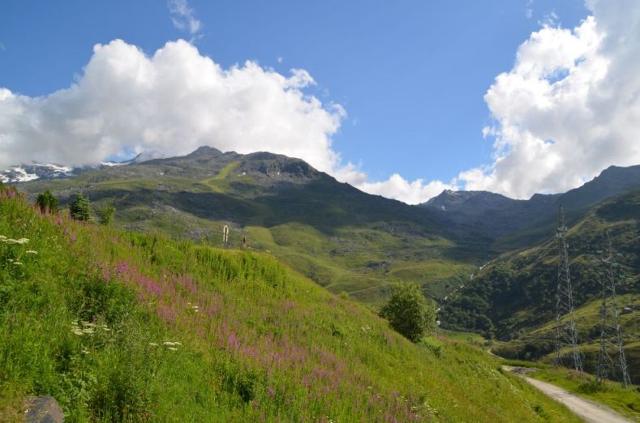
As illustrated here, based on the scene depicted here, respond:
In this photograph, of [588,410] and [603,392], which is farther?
[603,392]

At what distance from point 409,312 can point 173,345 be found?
1884cm

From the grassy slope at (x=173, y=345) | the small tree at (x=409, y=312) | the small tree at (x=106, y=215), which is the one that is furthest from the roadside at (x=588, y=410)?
the small tree at (x=106, y=215)

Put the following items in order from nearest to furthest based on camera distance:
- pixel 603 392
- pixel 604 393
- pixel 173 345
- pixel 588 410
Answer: pixel 173 345, pixel 588 410, pixel 604 393, pixel 603 392

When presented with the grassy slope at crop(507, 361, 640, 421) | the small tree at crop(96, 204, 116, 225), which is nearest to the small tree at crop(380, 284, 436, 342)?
the small tree at crop(96, 204, 116, 225)

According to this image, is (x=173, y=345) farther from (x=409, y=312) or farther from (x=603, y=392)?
(x=603, y=392)

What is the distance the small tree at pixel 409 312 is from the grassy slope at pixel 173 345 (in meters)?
6.95

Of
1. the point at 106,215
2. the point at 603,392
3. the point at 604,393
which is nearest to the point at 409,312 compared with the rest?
the point at 106,215

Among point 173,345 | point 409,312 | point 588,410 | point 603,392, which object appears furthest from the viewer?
point 603,392

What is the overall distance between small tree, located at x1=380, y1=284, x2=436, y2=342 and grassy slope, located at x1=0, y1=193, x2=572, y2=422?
6954 millimetres

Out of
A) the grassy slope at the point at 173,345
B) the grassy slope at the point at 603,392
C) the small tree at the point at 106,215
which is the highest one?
the small tree at the point at 106,215

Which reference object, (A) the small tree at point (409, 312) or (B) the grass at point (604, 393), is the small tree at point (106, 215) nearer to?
(A) the small tree at point (409, 312)

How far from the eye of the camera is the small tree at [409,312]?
2573cm

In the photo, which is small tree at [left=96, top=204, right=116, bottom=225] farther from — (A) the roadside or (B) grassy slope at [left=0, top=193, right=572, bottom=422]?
(A) the roadside

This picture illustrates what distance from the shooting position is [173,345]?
9547 millimetres
